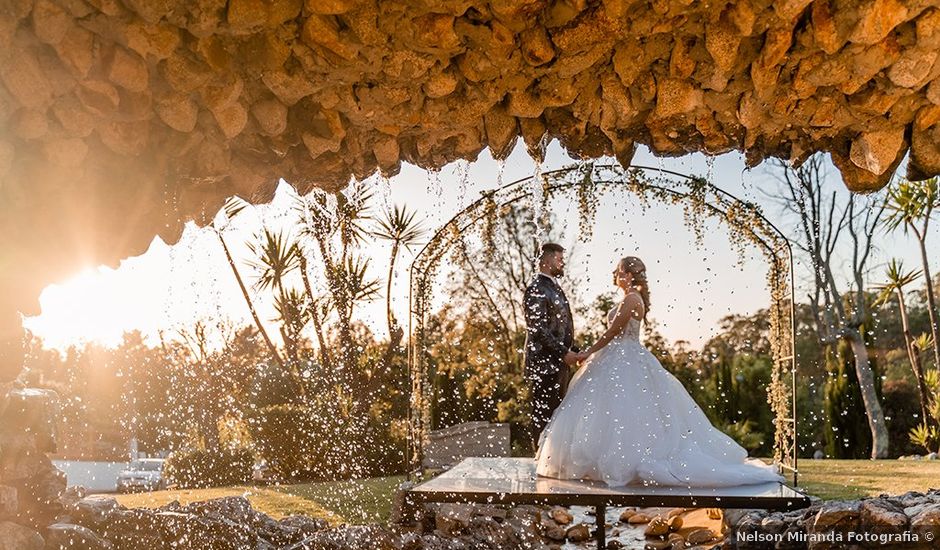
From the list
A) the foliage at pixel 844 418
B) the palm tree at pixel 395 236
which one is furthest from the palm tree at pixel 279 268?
the foliage at pixel 844 418

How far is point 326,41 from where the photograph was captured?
2.51m

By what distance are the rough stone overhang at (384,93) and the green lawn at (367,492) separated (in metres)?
3.51

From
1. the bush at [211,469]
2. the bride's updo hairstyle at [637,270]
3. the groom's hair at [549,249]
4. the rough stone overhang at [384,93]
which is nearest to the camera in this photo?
the rough stone overhang at [384,93]

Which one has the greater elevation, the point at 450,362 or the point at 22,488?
the point at 450,362

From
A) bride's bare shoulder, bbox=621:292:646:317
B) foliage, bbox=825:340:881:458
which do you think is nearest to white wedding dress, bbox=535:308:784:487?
bride's bare shoulder, bbox=621:292:646:317

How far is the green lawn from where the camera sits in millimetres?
6395

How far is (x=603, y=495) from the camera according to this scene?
409cm

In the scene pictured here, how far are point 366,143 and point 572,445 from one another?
2565 mm

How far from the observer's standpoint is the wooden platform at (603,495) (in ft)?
13.1

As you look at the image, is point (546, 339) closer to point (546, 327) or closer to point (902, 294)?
point (546, 327)

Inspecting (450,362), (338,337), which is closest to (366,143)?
Result: (450,362)

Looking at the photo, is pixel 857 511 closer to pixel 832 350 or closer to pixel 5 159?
pixel 5 159

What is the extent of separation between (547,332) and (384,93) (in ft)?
12.5

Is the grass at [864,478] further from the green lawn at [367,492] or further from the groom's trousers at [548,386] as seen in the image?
the groom's trousers at [548,386]
